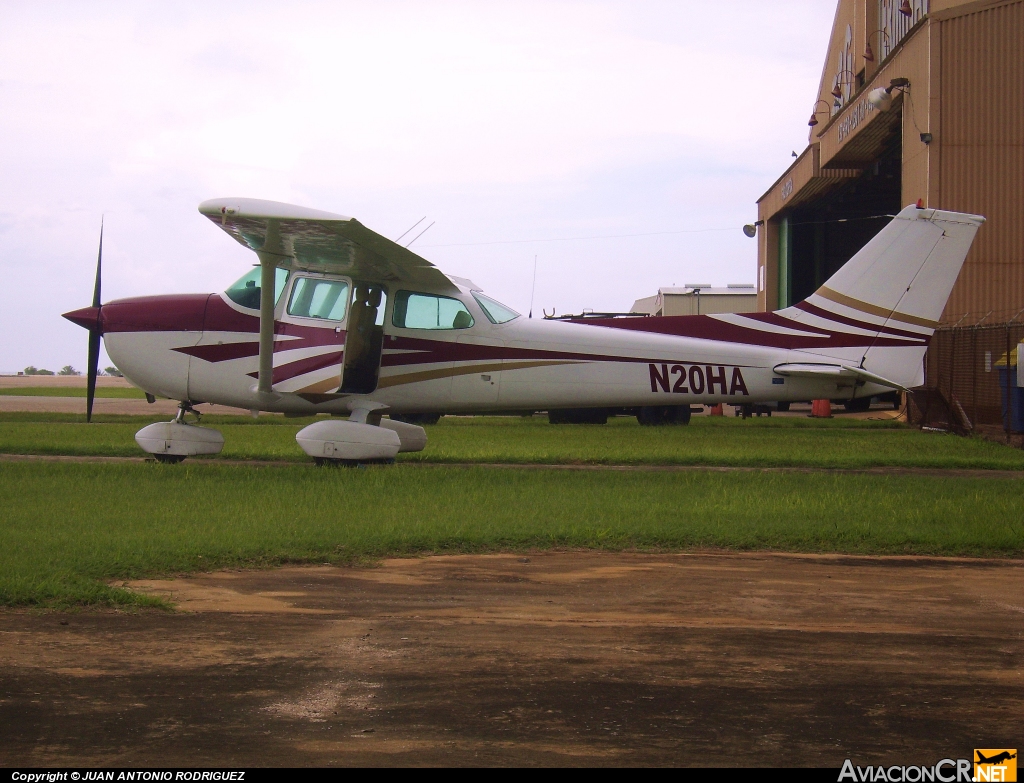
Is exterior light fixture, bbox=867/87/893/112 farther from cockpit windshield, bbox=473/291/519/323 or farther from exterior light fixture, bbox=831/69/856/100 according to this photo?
cockpit windshield, bbox=473/291/519/323

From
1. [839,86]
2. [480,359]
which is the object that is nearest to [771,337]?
[480,359]

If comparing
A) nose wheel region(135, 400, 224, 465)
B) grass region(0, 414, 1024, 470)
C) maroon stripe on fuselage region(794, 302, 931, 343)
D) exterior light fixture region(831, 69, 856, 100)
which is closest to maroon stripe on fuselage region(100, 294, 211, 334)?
nose wheel region(135, 400, 224, 465)

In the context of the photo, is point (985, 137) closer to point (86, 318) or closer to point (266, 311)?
point (266, 311)

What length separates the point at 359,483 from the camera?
31.8ft

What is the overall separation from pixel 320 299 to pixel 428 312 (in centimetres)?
131

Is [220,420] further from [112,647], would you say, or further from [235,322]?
[112,647]

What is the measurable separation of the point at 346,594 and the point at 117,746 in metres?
2.32

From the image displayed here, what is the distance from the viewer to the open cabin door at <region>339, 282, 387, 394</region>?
11.6m

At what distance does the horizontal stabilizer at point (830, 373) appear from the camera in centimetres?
1296

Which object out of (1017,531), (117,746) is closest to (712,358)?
(1017,531)

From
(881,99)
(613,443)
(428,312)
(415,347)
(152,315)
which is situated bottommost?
(613,443)

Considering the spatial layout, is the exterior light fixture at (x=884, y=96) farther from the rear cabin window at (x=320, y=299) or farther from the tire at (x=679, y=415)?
the rear cabin window at (x=320, y=299)

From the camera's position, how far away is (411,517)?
798cm

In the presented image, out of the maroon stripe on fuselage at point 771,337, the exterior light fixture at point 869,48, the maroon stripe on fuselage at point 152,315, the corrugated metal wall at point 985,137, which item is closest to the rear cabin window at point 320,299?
the maroon stripe on fuselage at point 152,315
